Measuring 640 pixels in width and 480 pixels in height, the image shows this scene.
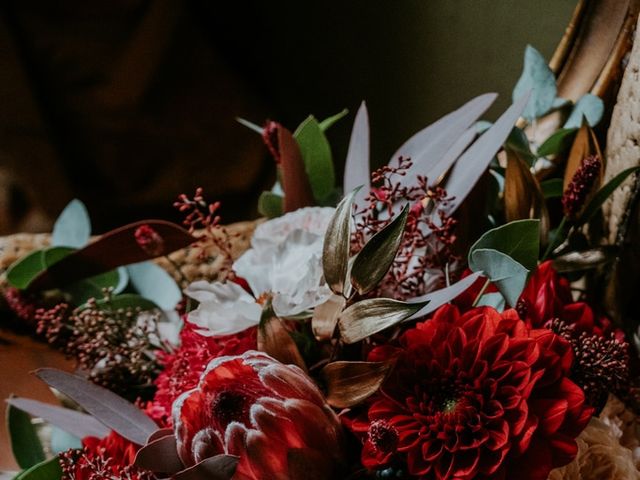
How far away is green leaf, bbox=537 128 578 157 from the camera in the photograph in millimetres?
594

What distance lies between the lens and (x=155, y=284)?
70 cm

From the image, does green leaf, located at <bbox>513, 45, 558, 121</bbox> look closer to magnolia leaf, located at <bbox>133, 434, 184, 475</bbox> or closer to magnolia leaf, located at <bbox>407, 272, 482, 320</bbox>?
magnolia leaf, located at <bbox>407, 272, 482, 320</bbox>

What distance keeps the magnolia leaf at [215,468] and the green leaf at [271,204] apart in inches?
11.2

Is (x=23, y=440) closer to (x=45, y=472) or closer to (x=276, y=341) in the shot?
(x=45, y=472)

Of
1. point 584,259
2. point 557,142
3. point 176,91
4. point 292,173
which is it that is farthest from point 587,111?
point 176,91

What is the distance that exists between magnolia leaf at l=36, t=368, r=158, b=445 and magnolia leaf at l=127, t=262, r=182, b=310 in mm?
177

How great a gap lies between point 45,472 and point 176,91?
0.81 metres

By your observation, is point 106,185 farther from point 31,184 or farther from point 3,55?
point 3,55

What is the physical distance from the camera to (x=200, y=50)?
123 centimetres

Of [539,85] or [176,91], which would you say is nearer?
[539,85]

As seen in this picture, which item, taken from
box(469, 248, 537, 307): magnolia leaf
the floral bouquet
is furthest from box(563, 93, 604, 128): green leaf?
box(469, 248, 537, 307): magnolia leaf

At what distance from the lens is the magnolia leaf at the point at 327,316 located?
0.45 m

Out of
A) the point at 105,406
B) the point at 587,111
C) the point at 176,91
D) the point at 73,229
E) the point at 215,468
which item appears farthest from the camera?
the point at 176,91

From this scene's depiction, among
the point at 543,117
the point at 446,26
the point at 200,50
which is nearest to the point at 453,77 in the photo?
the point at 446,26
